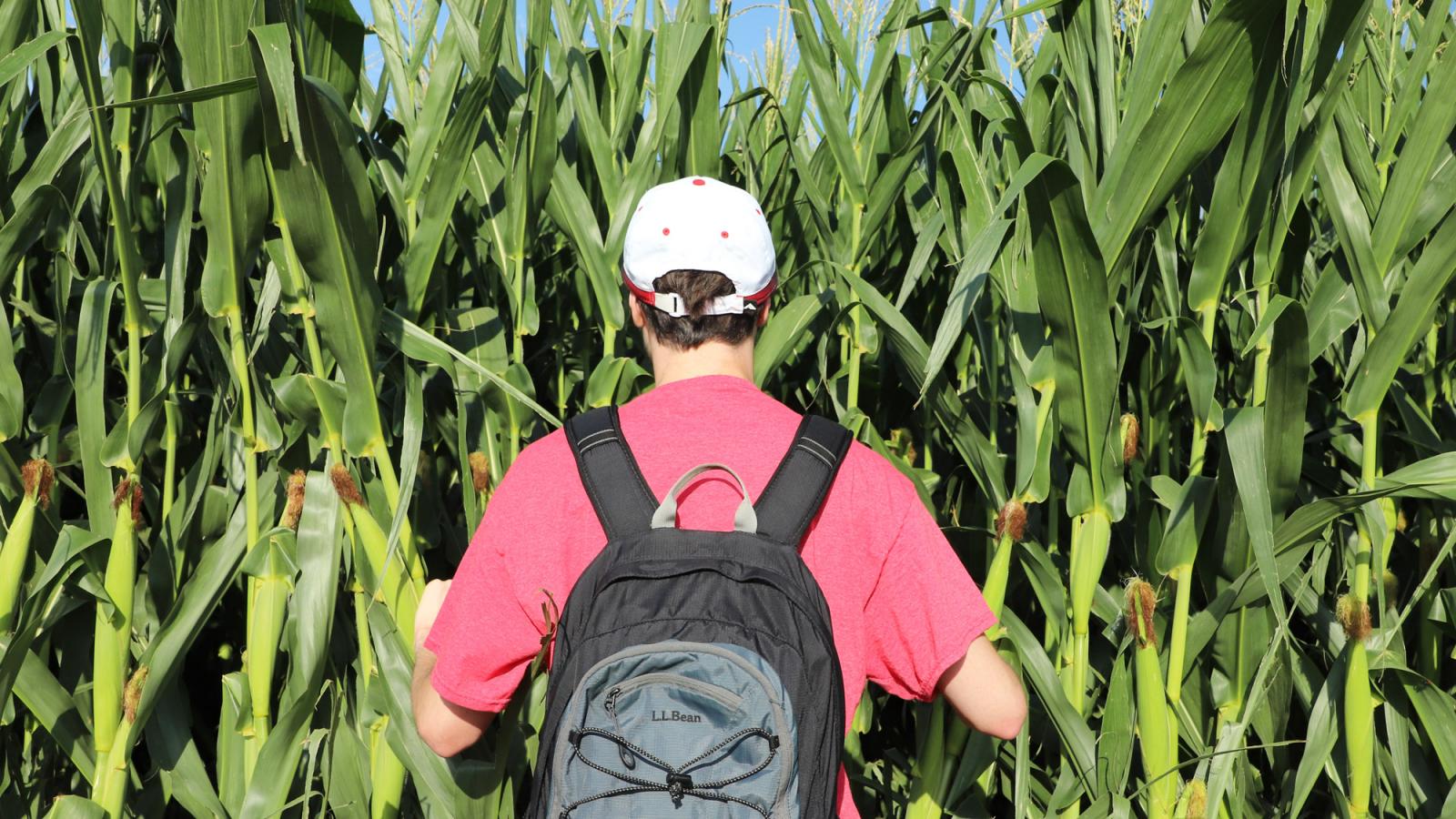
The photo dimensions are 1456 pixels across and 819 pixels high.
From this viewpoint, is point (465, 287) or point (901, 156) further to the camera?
point (465, 287)

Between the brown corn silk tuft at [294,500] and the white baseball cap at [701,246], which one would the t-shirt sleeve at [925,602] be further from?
the brown corn silk tuft at [294,500]

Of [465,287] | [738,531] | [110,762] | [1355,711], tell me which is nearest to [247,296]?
[465,287]

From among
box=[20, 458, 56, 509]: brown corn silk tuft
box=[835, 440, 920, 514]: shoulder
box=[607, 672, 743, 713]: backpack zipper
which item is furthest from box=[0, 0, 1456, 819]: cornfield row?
box=[607, 672, 743, 713]: backpack zipper

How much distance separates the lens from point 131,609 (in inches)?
64.9

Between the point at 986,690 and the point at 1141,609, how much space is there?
0.41m

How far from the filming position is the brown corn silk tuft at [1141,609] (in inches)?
59.8

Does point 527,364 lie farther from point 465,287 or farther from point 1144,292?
point 1144,292

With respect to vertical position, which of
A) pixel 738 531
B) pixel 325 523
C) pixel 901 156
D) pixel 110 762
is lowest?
pixel 110 762

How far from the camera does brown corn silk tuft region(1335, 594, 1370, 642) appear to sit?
152cm

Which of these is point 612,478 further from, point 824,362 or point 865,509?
point 824,362

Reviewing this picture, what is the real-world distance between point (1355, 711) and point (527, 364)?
1.54 meters

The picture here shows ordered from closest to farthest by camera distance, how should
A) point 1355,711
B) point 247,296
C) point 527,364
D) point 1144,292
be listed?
point 1355,711 → point 1144,292 → point 247,296 → point 527,364

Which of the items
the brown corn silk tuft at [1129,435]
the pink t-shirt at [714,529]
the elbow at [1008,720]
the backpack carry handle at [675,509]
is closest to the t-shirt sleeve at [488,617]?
the pink t-shirt at [714,529]

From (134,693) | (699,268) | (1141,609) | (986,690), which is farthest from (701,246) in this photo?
(134,693)
